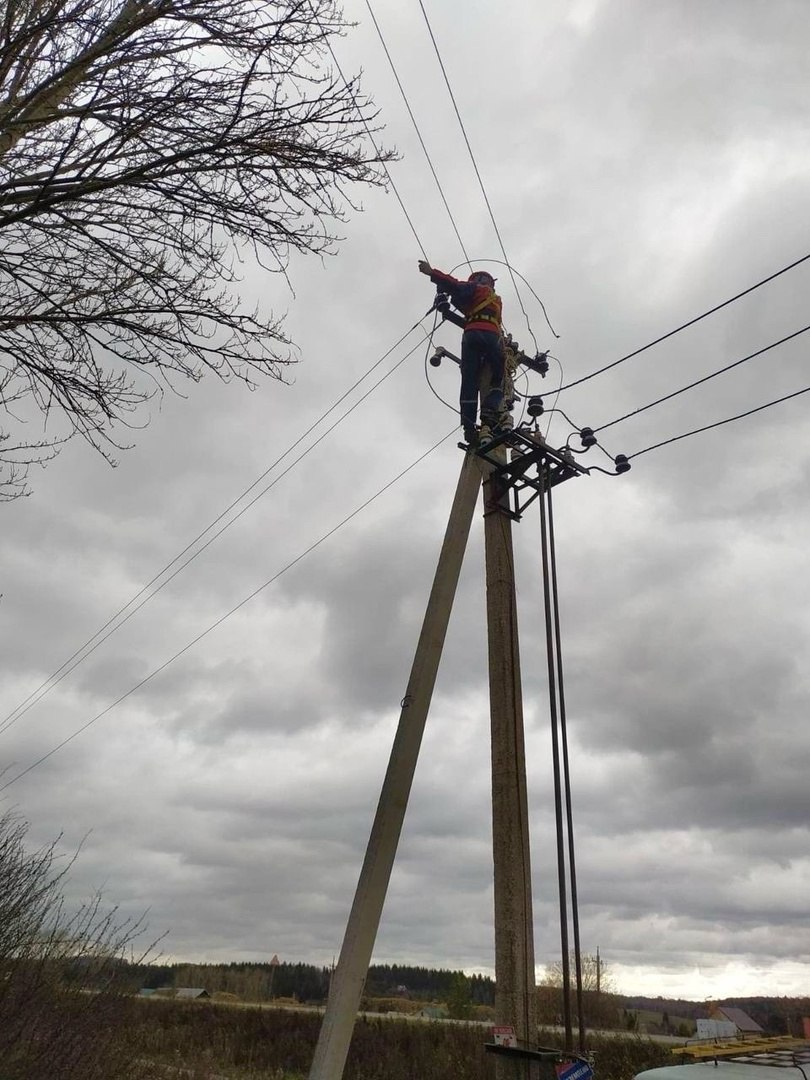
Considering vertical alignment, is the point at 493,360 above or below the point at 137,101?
above

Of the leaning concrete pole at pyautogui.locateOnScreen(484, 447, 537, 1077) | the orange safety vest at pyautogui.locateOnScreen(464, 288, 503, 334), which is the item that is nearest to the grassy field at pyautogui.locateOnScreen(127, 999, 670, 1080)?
the leaning concrete pole at pyautogui.locateOnScreen(484, 447, 537, 1077)

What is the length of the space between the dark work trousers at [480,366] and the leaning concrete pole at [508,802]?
105 cm

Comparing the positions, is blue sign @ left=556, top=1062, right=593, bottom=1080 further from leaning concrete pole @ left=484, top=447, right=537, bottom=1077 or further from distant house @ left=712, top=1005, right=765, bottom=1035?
distant house @ left=712, top=1005, right=765, bottom=1035

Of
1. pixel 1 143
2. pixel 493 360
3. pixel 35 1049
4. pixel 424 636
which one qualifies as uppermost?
pixel 493 360

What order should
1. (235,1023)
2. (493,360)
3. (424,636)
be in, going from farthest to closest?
(235,1023), (493,360), (424,636)

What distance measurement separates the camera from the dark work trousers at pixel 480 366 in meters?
8.23

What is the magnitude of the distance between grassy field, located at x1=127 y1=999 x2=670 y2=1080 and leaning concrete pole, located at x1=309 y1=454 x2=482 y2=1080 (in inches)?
262

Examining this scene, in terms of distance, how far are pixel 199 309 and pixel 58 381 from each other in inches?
38.6

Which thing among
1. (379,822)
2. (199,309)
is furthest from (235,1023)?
(199,309)

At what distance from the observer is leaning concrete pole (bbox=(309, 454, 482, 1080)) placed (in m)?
5.19

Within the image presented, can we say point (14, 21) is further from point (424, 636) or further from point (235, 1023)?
point (235, 1023)

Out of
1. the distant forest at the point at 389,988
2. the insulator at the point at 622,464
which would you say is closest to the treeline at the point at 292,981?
the distant forest at the point at 389,988

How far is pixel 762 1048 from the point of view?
7.75 metres

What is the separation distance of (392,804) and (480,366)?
418 cm
